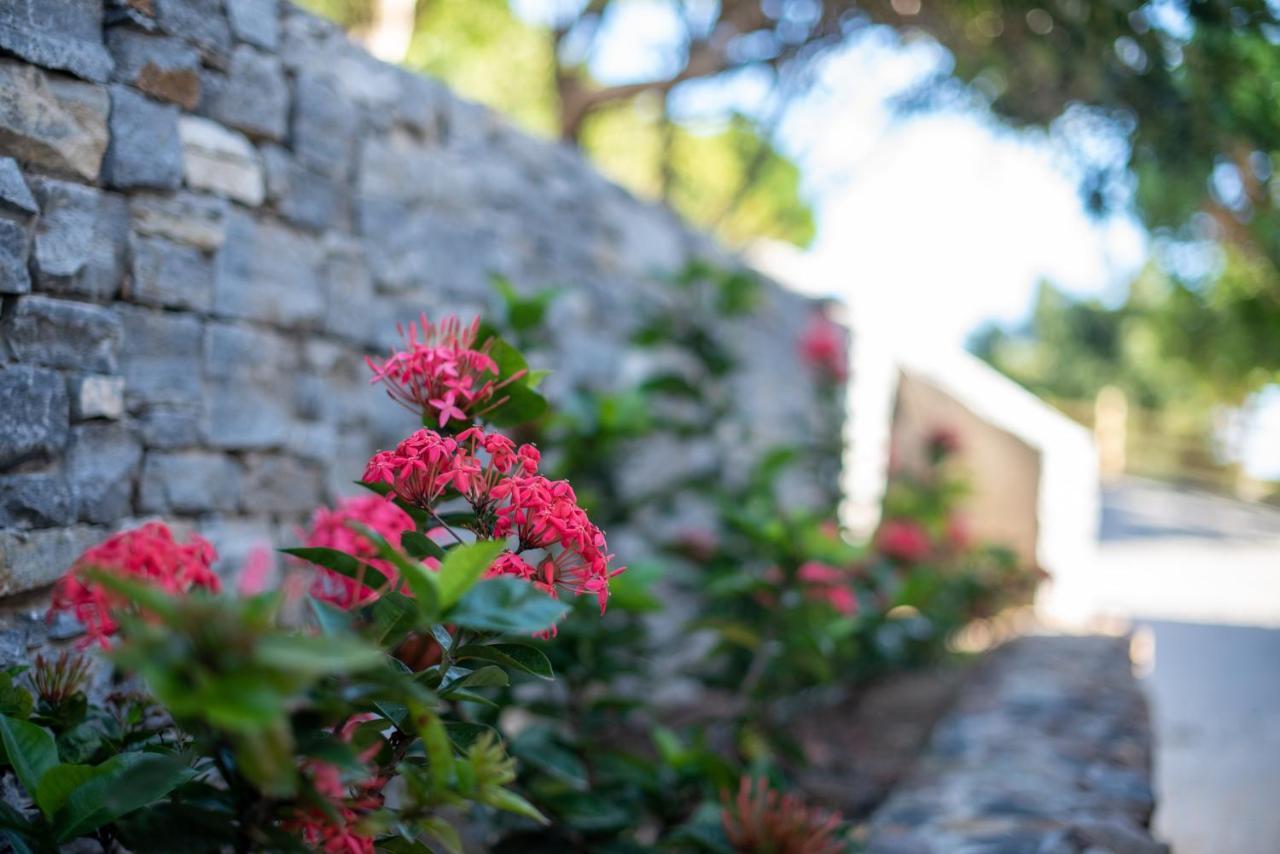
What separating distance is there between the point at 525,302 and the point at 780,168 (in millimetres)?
8085

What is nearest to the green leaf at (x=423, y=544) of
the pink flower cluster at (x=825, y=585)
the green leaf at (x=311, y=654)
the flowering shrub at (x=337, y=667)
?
the flowering shrub at (x=337, y=667)

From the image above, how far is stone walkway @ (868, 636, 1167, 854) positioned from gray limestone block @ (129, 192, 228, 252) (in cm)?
172

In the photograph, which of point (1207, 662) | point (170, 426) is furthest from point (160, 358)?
point (1207, 662)

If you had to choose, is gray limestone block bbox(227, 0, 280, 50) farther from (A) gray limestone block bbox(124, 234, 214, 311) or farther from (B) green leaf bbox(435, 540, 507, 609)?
(B) green leaf bbox(435, 540, 507, 609)

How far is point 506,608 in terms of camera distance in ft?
2.94

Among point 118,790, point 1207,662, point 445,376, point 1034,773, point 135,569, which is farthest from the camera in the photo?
point 1207,662

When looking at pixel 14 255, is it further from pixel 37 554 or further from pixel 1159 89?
pixel 1159 89

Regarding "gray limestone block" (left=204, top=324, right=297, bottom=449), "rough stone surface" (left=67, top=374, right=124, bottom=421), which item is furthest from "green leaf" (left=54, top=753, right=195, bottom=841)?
"gray limestone block" (left=204, top=324, right=297, bottom=449)

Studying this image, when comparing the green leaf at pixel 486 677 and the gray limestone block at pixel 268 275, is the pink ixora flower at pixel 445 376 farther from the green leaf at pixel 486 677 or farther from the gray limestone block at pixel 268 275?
the gray limestone block at pixel 268 275

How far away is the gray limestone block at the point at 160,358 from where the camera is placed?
5.54 feet

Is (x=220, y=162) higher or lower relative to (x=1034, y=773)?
higher

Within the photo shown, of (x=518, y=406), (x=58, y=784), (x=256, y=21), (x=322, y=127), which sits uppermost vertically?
(x=256, y=21)

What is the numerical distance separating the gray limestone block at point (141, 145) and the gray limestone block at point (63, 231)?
6 centimetres

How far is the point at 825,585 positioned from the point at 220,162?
5.28 ft
